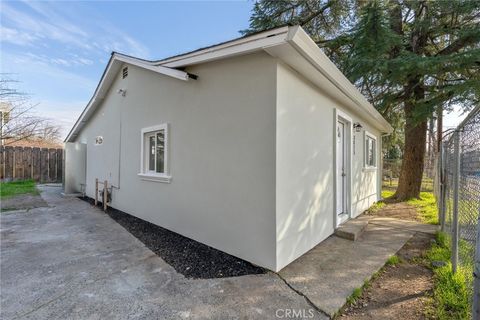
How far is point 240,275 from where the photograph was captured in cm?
323

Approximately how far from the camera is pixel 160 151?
5637 millimetres

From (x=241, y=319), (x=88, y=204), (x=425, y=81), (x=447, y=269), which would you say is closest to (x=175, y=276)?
(x=241, y=319)

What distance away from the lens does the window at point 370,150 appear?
819 centimetres

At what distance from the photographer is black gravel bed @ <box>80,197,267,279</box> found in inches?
→ 131

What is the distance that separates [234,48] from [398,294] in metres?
3.63

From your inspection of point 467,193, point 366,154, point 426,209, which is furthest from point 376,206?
point 467,193

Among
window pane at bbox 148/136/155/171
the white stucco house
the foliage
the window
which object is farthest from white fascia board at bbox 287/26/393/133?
window pane at bbox 148/136/155/171

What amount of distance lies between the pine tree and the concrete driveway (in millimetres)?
6565

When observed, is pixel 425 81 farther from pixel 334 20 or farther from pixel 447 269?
pixel 447 269

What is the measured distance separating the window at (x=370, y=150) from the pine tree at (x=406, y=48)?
119 centimetres

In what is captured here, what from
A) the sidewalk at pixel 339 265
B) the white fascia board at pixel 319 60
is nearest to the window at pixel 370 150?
the white fascia board at pixel 319 60

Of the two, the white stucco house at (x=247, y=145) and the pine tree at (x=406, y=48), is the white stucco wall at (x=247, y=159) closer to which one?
the white stucco house at (x=247, y=145)

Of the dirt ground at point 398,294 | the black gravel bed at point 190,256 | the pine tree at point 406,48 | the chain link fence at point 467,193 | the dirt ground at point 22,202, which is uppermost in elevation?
the pine tree at point 406,48

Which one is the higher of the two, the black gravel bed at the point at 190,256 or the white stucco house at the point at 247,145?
the white stucco house at the point at 247,145
